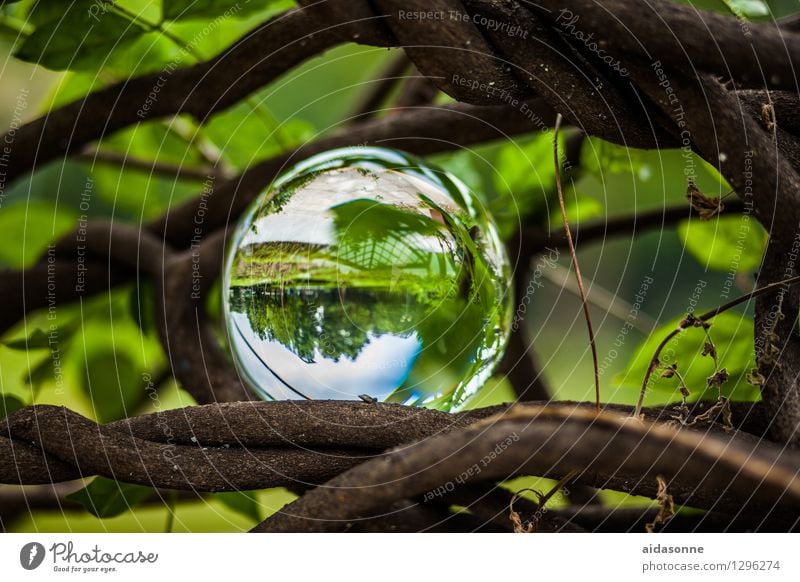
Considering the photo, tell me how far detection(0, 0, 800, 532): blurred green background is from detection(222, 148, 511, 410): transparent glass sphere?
67 mm

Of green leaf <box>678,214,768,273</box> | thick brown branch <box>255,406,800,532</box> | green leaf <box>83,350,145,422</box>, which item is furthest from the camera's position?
green leaf <box>83,350,145,422</box>

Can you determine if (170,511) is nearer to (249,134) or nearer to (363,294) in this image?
(363,294)

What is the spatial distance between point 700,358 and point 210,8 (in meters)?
0.30

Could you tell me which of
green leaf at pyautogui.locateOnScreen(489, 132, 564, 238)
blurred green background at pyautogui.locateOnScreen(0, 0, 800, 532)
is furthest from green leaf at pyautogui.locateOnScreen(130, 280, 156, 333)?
green leaf at pyautogui.locateOnScreen(489, 132, 564, 238)

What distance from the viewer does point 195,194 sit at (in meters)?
0.59

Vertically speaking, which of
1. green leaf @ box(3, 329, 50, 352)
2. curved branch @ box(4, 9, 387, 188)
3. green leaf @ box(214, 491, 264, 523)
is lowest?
green leaf @ box(214, 491, 264, 523)

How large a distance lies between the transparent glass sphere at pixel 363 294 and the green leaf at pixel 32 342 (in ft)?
0.45

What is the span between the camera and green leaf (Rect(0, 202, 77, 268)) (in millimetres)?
573

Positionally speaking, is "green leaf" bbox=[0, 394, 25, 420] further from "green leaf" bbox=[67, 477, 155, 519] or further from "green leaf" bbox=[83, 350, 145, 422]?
"green leaf" bbox=[83, 350, 145, 422]

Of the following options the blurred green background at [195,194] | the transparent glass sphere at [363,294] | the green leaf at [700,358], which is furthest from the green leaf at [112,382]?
the green leaf at [700,358]

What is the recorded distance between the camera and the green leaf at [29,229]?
57 centimetres

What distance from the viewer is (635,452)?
214 mm

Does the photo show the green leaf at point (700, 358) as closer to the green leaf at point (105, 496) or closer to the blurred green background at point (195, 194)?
the blurred green background at point (195, 194)

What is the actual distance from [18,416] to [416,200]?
0.57ft
